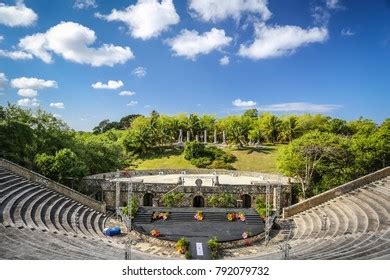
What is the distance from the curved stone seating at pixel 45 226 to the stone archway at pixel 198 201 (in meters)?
4.85

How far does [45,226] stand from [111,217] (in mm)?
5742

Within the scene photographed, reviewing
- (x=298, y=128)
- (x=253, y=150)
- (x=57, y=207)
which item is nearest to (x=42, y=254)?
(x=57, y=207)

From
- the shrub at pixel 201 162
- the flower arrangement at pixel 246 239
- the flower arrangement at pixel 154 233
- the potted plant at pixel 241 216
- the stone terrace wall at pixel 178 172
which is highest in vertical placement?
the shrub at pixel 201 162

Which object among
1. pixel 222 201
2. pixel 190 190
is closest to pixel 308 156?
pixel 222 201

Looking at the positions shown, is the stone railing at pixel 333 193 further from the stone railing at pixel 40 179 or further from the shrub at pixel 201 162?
the shrub at pixel 201 162

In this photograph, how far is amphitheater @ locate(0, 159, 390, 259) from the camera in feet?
29.8

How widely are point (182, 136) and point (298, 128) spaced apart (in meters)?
13.0

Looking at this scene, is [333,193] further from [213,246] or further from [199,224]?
[213,246]

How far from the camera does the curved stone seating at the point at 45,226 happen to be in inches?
341

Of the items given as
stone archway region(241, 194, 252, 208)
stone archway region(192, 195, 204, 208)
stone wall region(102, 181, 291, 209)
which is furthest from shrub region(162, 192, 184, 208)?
stone archway region(241, 194, 252, 208)

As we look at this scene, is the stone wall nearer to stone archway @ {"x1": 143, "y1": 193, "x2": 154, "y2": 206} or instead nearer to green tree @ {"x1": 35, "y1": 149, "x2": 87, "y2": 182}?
stone archway @ {"x1": 143, "y1": 193, "x2": 154, "y2": 206}

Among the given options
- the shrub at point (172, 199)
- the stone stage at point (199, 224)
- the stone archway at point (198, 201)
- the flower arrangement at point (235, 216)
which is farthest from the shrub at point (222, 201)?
the flower arrangement at point (235, 216)
